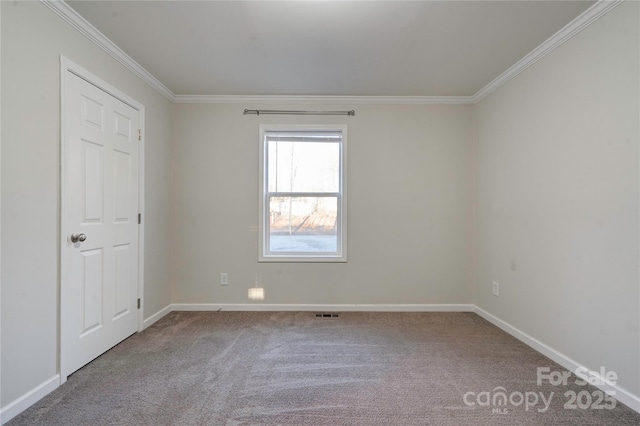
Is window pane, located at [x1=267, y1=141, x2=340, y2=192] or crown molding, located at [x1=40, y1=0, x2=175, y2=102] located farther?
window pane, located at [x1=267, y1=141, x2=340, y2=192]

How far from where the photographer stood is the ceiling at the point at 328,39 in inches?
78.1

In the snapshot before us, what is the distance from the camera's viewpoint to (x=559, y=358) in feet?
7.52

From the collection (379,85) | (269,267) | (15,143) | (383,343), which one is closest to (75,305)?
(15,143)

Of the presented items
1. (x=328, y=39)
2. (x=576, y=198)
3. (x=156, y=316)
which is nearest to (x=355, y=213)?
(x=328, y=39)

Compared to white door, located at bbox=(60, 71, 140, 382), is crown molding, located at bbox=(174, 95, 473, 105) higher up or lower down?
higher up

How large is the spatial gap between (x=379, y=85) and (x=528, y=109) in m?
1.41

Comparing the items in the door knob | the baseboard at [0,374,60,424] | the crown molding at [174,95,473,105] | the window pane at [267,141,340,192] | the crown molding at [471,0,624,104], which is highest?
the crown molding at [471,0,624,104]

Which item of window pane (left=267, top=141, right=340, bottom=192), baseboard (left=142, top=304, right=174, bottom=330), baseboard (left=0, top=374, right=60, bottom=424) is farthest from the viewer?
window pane (left=267, top=141, right=340, bottom=192)

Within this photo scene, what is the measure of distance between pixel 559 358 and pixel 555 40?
2472mm

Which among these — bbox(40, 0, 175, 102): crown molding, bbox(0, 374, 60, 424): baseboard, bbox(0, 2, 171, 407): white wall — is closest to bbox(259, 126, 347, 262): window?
bbox(40, 0, 175, 102): crown molding

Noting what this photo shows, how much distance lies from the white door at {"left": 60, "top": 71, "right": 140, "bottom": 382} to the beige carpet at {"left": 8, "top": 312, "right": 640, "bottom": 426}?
24 cm

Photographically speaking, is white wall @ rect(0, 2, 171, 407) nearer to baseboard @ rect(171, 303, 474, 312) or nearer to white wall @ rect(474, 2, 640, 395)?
baseboard @ rect(171, 303, 474, 312)

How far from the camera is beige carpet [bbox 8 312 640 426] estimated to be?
1.72 metres

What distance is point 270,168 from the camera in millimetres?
3600
